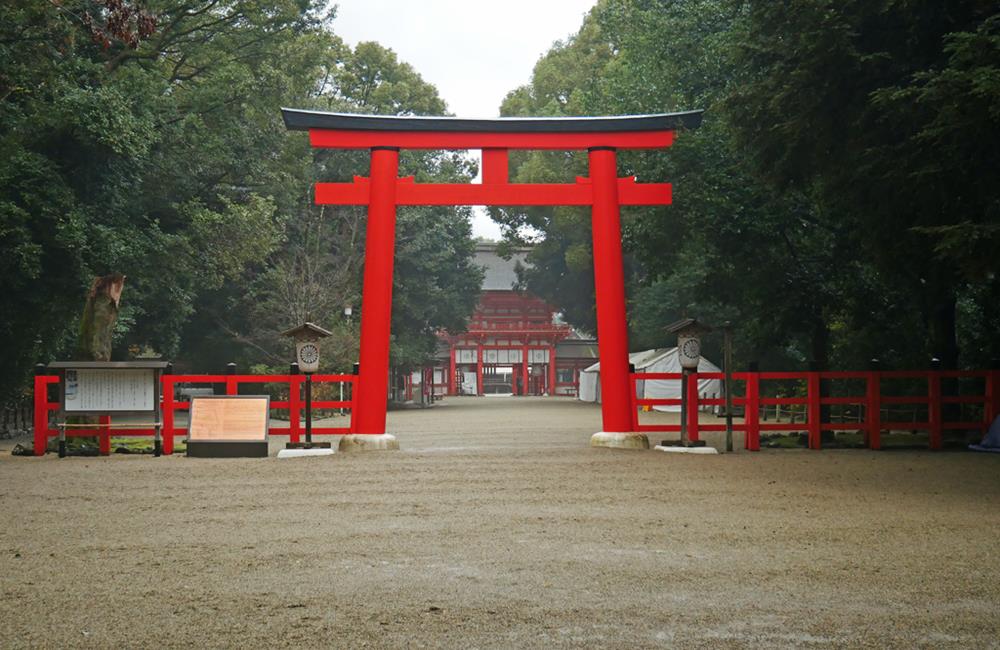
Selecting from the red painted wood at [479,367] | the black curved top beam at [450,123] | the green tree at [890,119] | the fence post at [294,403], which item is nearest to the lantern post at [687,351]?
the green tree at [890,119]

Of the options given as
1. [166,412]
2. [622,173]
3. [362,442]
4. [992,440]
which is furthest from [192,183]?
[992,440]

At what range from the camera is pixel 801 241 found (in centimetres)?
1767

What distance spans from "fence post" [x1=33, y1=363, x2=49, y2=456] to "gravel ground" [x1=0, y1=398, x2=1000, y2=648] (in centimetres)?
299

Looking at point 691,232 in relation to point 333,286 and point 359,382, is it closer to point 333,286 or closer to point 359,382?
point 359,382

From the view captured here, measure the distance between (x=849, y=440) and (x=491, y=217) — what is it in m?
29.4

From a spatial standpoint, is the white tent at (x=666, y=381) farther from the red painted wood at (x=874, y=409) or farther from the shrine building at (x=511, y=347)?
the shrine building at (x=511, y=347)

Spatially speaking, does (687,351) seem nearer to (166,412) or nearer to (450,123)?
(450,123)

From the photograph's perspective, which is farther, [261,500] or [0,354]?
[0,354]

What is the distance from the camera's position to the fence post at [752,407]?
14.9 m

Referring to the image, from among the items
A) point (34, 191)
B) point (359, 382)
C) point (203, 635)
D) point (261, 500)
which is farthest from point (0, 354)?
point (203, 635)

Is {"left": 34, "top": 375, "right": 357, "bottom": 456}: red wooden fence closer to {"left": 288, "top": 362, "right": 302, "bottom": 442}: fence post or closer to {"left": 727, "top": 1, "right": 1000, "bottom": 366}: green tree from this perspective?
{"left": 288, "top": 362, "right": 302, "bottom": 442}: fence post

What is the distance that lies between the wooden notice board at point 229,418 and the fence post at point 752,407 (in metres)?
6.58

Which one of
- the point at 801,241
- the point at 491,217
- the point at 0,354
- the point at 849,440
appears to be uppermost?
the point at 491,217

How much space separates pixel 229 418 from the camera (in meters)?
14.5
